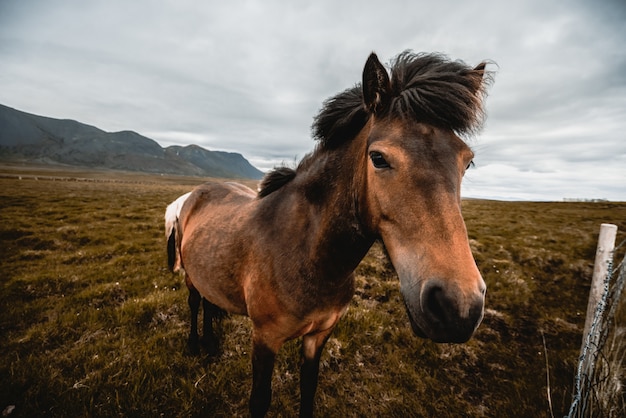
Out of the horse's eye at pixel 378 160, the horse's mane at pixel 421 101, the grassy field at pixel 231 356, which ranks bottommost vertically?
the grassy field at pixel 231 356

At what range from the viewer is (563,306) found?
660cm

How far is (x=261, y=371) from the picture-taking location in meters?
2.83

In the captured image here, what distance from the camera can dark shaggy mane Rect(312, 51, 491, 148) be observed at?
1813 millimetres

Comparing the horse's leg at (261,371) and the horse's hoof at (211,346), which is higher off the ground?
the horse's leg at (261,371)

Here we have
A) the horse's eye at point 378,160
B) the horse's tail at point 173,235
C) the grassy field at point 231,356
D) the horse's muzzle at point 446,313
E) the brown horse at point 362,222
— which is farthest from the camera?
the horse's tail at point 173,235

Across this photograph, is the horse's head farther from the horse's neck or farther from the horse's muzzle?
the horse's neck

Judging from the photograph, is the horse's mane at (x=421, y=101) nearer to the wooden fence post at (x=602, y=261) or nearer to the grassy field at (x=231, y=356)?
the grassy field at (x=231, y=356)

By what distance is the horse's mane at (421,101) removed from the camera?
5.95 ft

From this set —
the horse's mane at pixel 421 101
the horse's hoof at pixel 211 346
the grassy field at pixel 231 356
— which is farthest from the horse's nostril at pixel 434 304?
the horse's hoof at pixel 211 346

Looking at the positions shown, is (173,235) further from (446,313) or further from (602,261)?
(602,261)

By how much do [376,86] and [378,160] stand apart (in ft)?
1.97

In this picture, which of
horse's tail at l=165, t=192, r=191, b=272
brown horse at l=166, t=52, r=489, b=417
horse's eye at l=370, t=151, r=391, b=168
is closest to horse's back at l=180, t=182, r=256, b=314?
brown horse at l=166, t=52, r=489, b=417

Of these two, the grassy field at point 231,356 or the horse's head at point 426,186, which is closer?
the horse's head at point 426,186

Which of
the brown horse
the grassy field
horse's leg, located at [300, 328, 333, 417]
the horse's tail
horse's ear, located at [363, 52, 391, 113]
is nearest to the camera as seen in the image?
the brown horse
